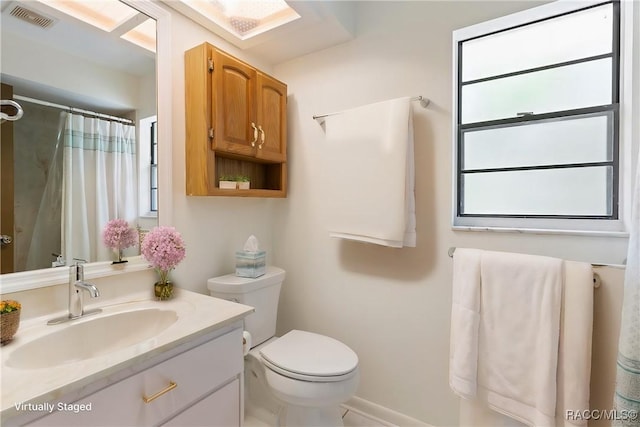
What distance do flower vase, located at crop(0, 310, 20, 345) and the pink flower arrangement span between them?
423 mm

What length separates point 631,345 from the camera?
85 centimetres

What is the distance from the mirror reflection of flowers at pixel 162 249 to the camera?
1.24 metres

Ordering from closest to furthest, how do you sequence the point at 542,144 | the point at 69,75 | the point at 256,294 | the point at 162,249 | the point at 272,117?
1. the point at 69,75
2. the point at 162,249
3. the point at 542,144
4. the point at 256,294
5. the point at 272,117

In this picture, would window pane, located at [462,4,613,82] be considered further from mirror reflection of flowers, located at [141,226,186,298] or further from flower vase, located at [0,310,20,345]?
flower vase, located at [0,310,20,345]

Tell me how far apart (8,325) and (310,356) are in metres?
1.08

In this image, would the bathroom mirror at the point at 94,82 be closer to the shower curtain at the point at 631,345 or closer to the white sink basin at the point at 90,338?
the white sink basin at the point at 90,338

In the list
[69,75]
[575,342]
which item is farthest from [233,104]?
[575,342]

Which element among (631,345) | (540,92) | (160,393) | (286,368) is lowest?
(286,368)

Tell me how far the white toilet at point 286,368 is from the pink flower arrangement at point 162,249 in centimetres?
32

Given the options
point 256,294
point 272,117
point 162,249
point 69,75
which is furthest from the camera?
point 272,117

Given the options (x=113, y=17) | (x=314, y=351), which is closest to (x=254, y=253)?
(x=314, y=351)

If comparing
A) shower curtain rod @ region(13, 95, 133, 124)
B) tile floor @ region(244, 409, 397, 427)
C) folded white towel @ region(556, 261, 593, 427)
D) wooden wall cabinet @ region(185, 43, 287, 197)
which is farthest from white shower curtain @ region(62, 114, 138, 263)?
folded white towel @ region(556, 261, 593, 427)

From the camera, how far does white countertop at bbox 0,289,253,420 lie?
25.4 inches

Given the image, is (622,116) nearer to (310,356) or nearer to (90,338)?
(310,356)
